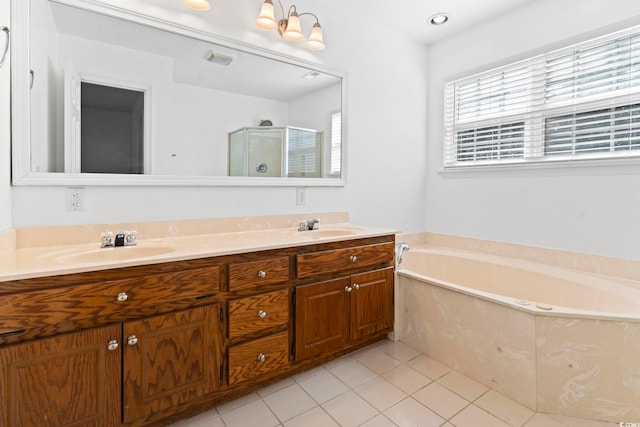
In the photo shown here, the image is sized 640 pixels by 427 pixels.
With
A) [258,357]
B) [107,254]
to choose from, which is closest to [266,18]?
[107,254]

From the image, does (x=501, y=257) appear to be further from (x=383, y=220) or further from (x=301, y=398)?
(x=301, y=398)

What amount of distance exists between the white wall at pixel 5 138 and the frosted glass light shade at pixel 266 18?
1.19 m

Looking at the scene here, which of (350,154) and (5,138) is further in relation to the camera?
(350,154)

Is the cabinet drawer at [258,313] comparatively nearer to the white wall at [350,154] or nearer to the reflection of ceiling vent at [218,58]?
the white wall at [350,154]

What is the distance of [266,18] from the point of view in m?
1.99

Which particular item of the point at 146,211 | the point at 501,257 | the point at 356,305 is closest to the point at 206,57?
the point at 146,211

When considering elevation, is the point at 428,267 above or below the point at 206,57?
below

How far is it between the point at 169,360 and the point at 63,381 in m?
0.36

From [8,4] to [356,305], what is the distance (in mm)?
2271

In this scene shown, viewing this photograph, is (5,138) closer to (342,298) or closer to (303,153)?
(303,153)

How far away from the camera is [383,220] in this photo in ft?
9.51

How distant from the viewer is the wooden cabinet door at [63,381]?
43.4 inches

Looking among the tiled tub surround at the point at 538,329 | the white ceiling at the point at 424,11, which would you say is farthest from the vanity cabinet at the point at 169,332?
the white ceiling at the point at 424,11

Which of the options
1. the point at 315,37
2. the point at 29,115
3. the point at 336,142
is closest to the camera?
the point at 29,115
